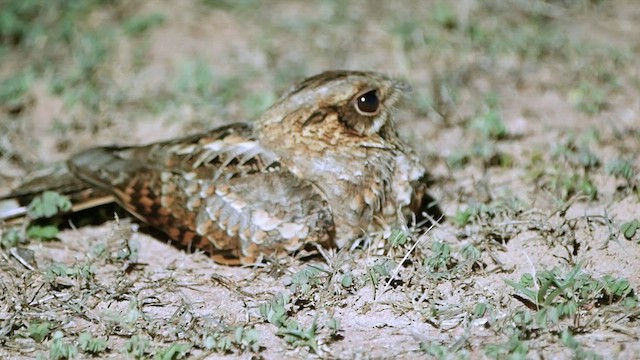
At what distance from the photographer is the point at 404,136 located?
4629mm

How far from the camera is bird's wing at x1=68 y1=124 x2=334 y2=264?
Answer: 3594 mm

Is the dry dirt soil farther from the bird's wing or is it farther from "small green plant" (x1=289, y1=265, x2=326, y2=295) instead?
the bird's wing

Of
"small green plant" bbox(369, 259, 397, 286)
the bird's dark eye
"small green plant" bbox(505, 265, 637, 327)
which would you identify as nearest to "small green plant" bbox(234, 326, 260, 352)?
"small green plant" bbox(369, 259, 397, 286)

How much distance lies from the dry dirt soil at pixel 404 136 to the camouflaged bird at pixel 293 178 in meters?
0.12

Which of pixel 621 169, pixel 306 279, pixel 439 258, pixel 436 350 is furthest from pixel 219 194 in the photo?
pixel 621 169

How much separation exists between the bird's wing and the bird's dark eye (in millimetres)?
404

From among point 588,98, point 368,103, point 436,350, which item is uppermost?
Answer: point 368,103

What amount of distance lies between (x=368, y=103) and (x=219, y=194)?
29.7 inches

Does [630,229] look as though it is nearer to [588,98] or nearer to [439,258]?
[439,258]

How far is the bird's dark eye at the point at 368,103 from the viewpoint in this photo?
373 cm

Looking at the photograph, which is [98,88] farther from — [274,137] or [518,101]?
[518,101]

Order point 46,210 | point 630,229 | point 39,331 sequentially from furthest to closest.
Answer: point 46,210 → point 630,229 → point 39,331

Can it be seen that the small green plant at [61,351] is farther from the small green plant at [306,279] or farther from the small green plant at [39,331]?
the small green plant at [306,279]

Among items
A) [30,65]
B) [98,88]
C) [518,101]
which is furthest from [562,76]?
[30,65]
